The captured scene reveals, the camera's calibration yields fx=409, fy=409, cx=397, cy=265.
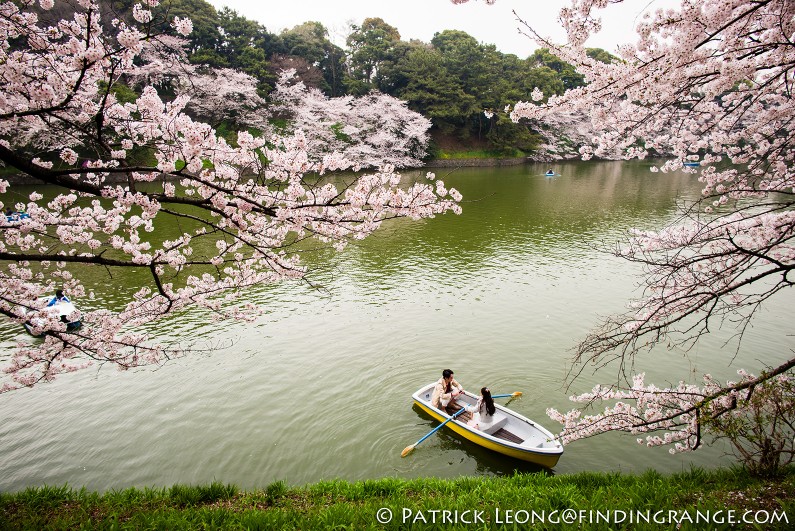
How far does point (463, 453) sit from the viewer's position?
6.74 meters

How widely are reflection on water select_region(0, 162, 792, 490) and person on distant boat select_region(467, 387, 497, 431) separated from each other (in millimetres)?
405

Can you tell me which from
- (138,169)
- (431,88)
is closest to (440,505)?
(138,169)

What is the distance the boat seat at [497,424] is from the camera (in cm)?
678

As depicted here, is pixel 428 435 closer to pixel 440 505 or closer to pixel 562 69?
pixel 440 505

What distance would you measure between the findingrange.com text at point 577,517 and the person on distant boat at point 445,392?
342cm

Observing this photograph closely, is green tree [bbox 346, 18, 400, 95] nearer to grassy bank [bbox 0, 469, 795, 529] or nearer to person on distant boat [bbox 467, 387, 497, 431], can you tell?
person on distant boat [bbox 467, 387, 497, 431]

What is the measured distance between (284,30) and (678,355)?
51.7 meters

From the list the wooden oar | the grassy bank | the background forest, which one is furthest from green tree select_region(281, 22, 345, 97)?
the grassy bank

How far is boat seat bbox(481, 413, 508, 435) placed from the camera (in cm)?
678

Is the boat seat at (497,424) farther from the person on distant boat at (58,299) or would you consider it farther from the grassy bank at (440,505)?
the person on distant boat at (58,299)

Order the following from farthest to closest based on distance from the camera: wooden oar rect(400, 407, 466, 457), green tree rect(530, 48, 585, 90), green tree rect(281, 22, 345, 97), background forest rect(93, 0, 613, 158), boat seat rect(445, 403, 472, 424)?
green tree rect(530, 48, 585, 90) < green tree rect(281, 22, 345, 97) < background forest rect(93, 0, 613, 158) < boat seat rect(445, 403, 472, 424) < wooden oar rect(400, 407, 466, 457)

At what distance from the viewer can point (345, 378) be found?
337 inches

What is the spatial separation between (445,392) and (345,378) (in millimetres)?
2261

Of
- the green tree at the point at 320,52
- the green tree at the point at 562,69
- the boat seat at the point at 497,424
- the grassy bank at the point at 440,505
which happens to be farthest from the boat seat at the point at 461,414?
the green tree at the point at 562,69
